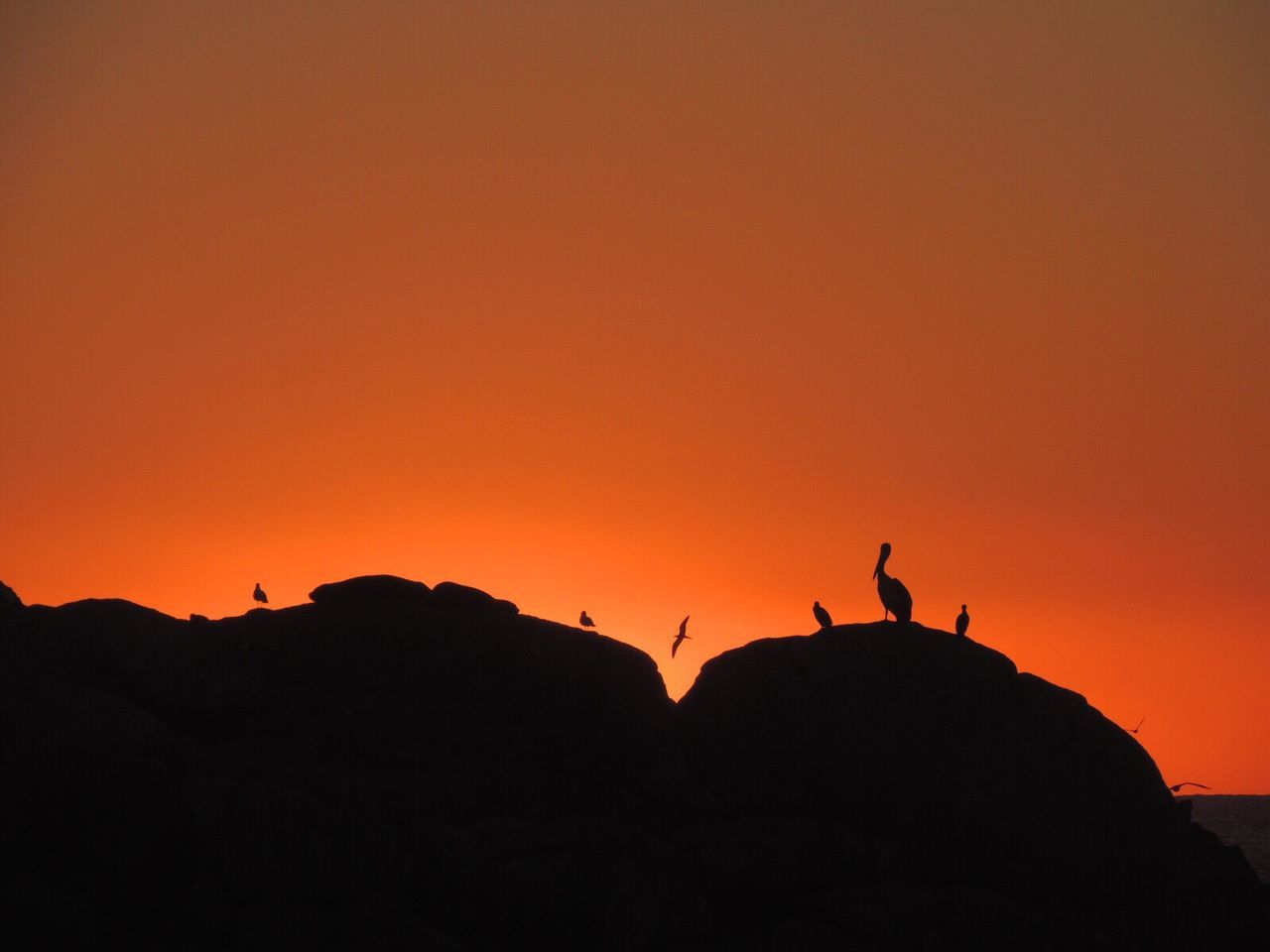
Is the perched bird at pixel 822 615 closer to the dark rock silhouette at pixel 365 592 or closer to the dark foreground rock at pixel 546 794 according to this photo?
the dark foreground rock at pixel 546 794

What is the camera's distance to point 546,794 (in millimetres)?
31531

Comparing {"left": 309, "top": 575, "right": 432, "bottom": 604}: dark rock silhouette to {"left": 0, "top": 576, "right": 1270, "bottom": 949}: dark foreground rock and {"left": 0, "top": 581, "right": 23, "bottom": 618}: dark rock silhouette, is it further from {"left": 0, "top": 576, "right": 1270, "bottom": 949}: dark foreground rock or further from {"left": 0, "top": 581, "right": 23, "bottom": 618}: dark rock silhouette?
{"left": 0, "top": 581, "right": 23, "bottom": 618}: dark rock silhouette

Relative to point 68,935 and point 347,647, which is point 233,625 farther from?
point 68,935

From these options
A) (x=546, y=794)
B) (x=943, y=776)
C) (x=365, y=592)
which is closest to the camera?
(x=943, y=776)

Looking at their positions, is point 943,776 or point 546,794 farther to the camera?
point 546,794

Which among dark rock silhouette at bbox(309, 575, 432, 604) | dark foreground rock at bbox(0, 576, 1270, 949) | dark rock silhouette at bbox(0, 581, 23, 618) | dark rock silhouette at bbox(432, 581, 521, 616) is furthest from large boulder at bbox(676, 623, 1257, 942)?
dark rock silhouette at bbox(0, 581, 23, 618)

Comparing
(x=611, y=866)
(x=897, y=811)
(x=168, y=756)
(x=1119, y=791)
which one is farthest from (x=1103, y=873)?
(x=168, y=756)

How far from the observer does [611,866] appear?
2992 cm

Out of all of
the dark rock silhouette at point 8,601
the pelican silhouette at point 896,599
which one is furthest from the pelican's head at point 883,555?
the dark rock silhouette at point 8,601

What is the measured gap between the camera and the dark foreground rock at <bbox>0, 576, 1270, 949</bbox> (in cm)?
2778

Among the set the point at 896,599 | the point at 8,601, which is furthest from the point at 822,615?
the point at 8,601

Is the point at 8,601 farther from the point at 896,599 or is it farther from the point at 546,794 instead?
the point at 896,599

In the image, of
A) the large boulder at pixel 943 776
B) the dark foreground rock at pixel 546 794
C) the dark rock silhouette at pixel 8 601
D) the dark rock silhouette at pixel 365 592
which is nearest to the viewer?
the dark foreground rock at pixel 546 794

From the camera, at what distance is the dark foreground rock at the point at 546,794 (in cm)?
2778
